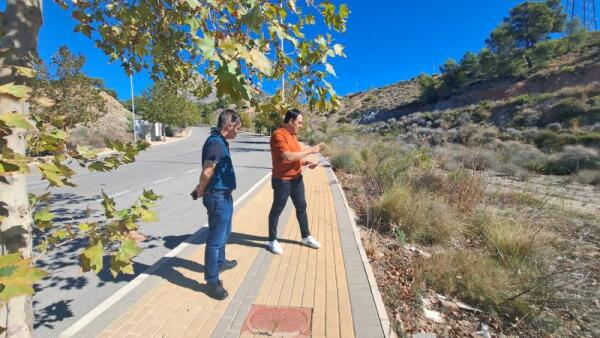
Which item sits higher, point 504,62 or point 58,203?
point 504,62

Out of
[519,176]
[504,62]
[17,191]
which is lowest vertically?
[519,176]

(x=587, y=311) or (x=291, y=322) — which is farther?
(x=587, y=311)

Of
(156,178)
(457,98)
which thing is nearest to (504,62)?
(457,98)

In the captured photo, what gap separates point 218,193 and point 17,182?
2.04 meters

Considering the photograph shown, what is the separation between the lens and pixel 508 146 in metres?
19.3

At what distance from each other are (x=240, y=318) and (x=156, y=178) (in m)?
10.1

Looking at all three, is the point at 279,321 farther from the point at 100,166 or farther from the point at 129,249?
the point at 100,166

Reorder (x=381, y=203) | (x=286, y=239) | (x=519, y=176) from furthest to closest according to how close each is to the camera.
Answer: (x=519, y=176) → (x=381, y=203) → (x=286, y=239)

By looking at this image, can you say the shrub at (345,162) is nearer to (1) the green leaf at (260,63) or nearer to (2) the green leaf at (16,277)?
(1) the green leaf at (260,63)

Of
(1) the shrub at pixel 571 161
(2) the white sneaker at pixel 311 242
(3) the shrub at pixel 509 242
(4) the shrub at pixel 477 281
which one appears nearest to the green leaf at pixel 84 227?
(2) the white sneaker at pixel 311 242

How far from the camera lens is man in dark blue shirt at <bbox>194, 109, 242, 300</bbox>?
3518mm

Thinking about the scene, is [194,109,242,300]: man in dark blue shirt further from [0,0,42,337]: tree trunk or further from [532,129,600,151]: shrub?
[532,129,600,151]: shrub

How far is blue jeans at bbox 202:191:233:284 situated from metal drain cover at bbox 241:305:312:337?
0.60 meters

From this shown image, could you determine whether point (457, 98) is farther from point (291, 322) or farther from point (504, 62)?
point (291, 322)
